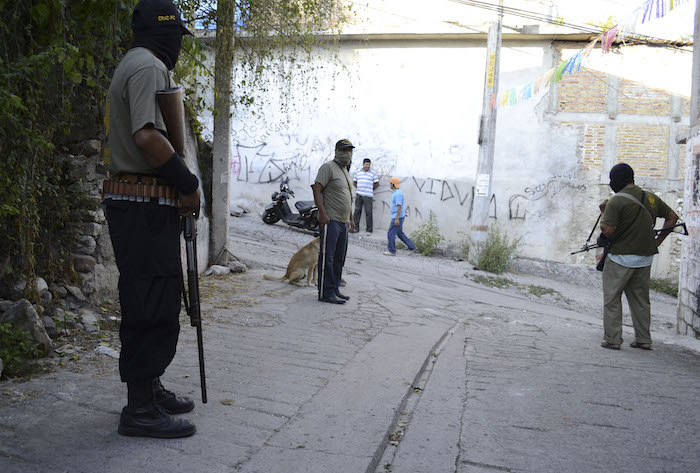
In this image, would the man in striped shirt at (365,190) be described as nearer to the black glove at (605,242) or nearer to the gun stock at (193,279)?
the black glove at (605,242)

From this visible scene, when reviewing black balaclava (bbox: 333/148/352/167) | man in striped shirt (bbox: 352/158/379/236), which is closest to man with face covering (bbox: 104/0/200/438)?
black balaclava (bbox: 333/148/352/167)

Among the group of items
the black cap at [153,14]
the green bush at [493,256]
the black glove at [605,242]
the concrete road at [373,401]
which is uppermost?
the black cap at [153,14]

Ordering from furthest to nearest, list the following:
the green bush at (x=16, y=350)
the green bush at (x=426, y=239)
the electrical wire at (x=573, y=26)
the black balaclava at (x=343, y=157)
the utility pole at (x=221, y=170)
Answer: the electrical wire at (x=573, y=26) < the green bush at (x=426, y=239) < the utility pole at (x=221, y=170) < the black balaclava at (x=343, y=157) < the green bush at (x=16, y=350)

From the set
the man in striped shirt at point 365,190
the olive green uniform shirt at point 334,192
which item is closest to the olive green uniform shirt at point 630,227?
the olive green uniform shirt at point 334,192

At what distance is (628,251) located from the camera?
5.96 meters

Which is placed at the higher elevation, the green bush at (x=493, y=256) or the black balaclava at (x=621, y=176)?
the black balaclava at (x=621, y=176)

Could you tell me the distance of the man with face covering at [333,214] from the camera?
687cm

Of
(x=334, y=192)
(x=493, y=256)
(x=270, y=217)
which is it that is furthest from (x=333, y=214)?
(x=270, y=217)

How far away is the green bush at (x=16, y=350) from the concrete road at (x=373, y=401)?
171 mm

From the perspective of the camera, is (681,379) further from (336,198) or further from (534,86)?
(534,86)

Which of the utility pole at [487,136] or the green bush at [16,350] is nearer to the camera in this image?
the green bush at [16,350]

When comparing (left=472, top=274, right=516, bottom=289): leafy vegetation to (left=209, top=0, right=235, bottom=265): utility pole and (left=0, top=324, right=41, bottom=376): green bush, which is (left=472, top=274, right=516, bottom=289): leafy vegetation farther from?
(left=0, top=324, right=41, bottom=376): green bush

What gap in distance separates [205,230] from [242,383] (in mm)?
4929

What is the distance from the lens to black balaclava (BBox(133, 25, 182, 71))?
287 centimetres
